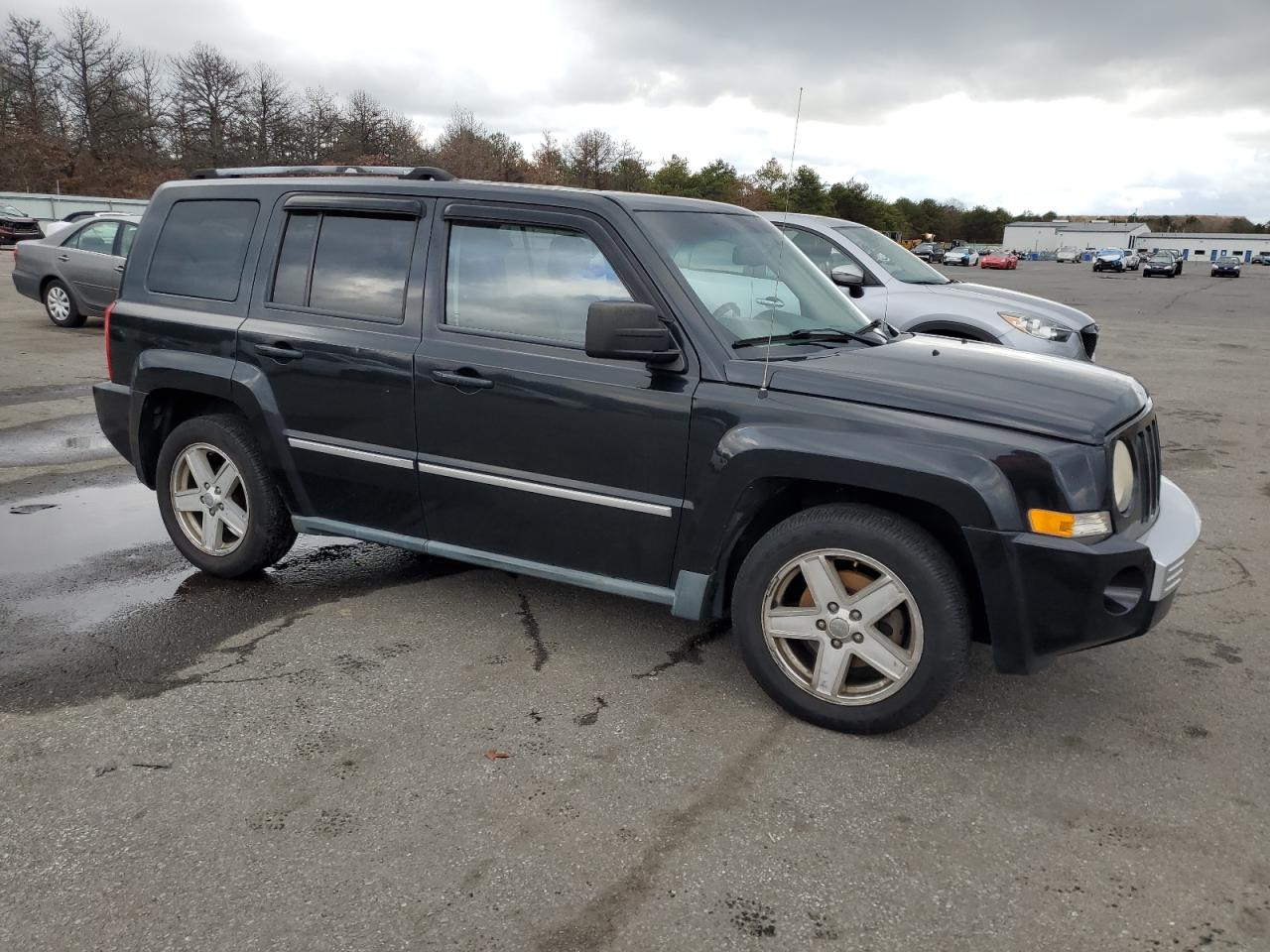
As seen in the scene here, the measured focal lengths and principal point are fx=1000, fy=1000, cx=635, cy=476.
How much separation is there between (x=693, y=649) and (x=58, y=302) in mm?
13727

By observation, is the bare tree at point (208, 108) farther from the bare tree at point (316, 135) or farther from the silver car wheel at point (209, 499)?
the silver car wheel at point (209, 499)

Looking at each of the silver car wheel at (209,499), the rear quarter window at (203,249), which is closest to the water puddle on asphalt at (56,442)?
the silver car wheel at (209,499)

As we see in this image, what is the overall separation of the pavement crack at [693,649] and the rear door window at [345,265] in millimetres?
1790

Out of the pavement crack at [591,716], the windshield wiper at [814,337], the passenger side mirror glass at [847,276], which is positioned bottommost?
the pavement crack at [591,716]

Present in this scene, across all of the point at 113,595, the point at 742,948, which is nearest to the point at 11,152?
the point at 113,595

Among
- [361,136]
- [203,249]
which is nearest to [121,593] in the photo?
[203,249]

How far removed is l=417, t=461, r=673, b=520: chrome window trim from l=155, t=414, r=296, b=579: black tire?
0.97 meters

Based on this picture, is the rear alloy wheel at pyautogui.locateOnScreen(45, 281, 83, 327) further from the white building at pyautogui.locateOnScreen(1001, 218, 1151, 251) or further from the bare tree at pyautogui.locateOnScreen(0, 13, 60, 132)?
the white building at pyautogui.locateOnScreen(1001, 218, 1151, 251)

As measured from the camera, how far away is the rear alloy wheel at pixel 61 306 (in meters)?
14.3

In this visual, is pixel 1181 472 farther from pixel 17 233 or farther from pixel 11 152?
pixel 11 152

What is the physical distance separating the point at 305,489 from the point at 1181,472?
6185 mm

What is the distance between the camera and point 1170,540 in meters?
3.41

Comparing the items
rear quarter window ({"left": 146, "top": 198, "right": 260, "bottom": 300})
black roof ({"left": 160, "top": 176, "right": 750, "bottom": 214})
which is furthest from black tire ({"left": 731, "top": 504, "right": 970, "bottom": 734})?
rear quarter window ({"left": 146, "top": 198, "right": 260, "bottom": 300})

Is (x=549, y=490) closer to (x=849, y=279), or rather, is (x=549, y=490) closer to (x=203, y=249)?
(x=203, y=249)
